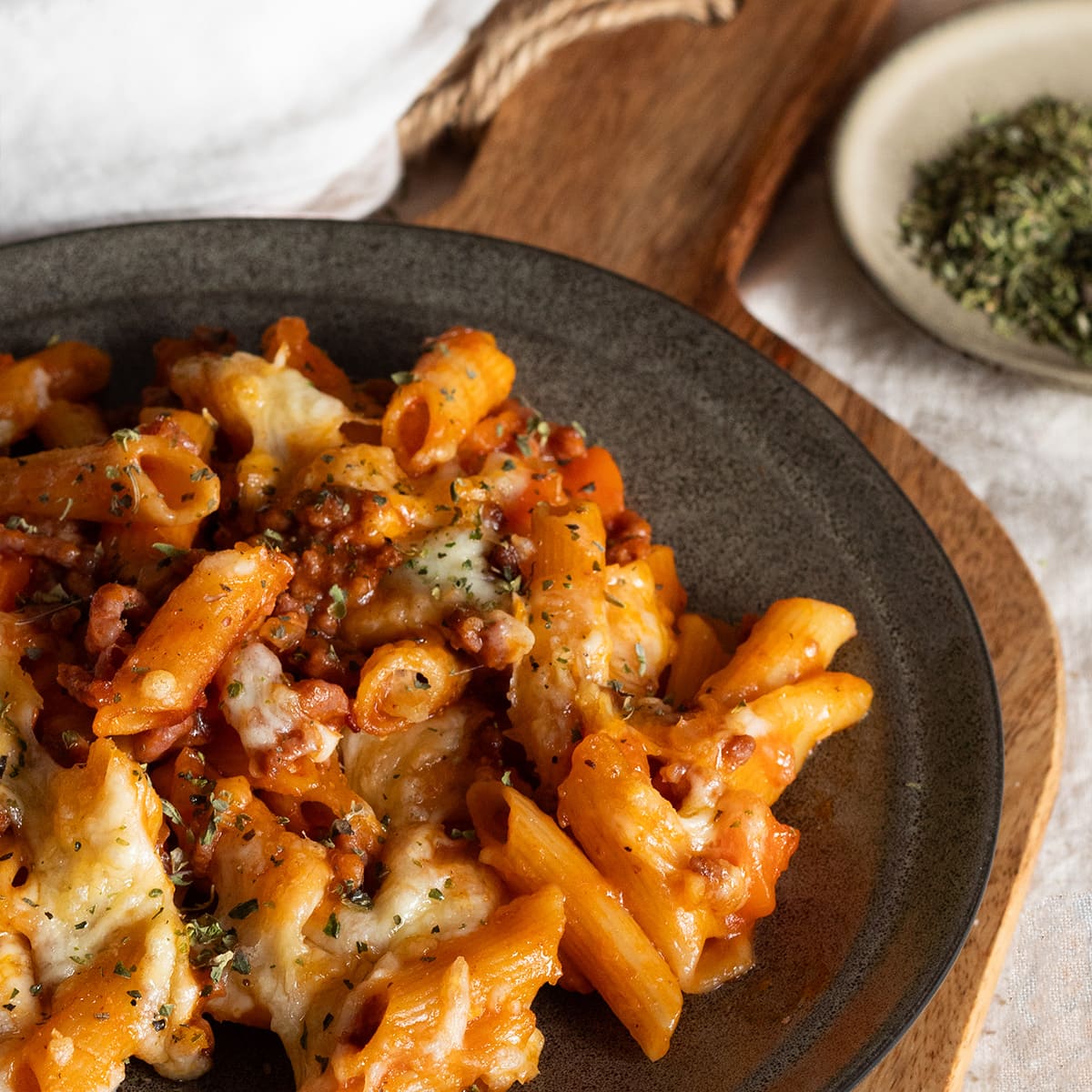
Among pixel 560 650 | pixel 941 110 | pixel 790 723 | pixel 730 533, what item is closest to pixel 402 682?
pixel 560 650

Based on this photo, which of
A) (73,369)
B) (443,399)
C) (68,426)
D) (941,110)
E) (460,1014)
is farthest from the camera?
(941,110)

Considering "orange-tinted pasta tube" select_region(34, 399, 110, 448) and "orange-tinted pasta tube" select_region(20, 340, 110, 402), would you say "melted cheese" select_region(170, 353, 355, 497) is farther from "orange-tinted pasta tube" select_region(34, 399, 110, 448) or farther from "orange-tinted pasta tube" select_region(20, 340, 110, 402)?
"orange-tinted pasta tube" select_region(20, 340, 110, 402)

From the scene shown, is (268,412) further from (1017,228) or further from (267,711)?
(1017,228)

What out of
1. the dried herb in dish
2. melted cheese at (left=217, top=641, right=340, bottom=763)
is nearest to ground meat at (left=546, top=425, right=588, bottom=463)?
melted cheese at (left=217, top=641, right=340, bottom=763)

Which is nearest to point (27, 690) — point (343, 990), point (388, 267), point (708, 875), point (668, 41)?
point (343, 990)

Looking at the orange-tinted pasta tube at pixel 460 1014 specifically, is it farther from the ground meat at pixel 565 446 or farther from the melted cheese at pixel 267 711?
the ground meat at pixel 565 446

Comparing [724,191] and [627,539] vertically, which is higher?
[724,191]

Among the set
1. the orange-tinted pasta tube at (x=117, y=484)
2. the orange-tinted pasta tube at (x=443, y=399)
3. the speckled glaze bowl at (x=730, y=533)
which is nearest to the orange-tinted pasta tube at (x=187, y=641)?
the orange-tinted pasta tube at (x=117, y=484)

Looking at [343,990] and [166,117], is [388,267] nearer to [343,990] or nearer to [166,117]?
[166,117]

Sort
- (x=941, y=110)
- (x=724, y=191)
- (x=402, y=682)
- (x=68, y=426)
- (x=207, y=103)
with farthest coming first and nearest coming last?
(x=941, y=110) < (x=724, y=191) < (x=207, y=103) < (x=68, y=426) < (x=402, y=682)

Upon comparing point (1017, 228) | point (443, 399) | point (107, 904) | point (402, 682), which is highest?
point (1017, 228)
